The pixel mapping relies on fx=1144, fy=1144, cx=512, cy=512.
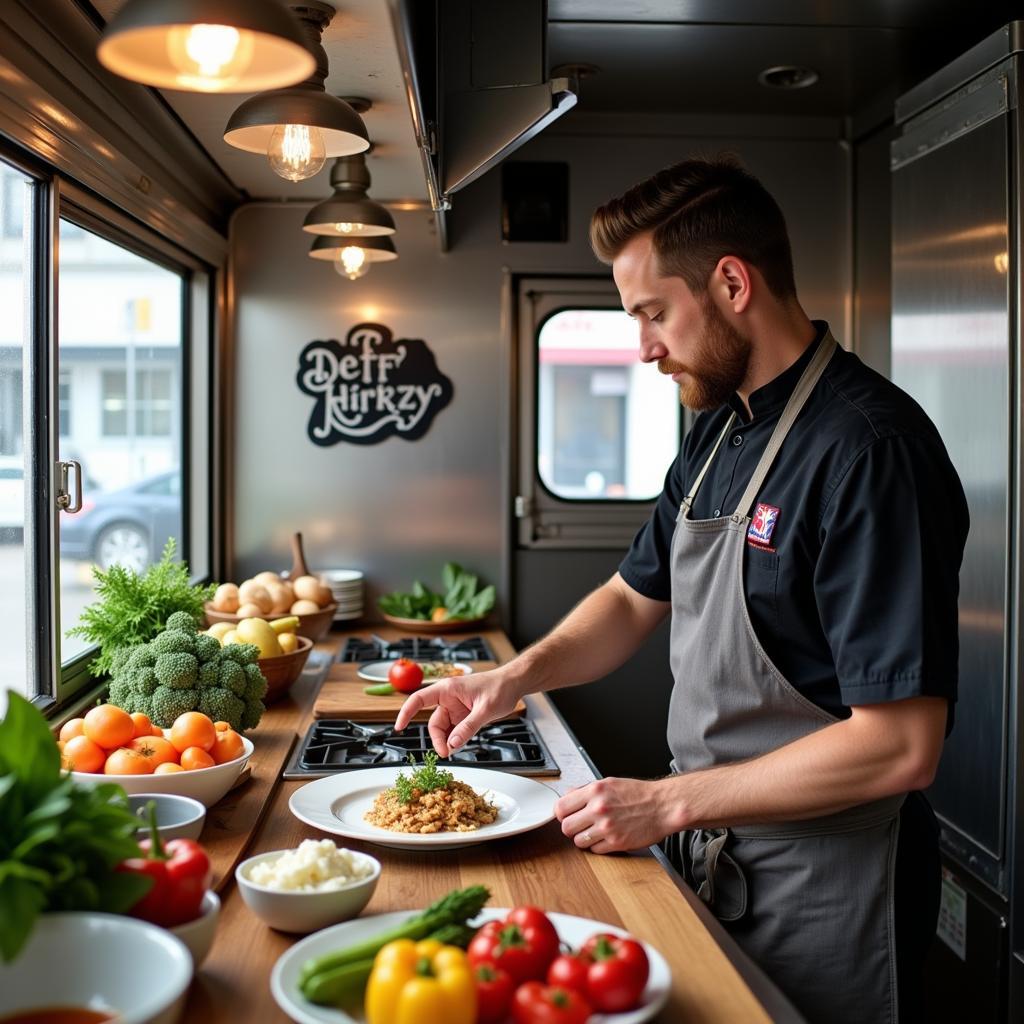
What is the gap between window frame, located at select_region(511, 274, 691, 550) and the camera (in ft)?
13.5

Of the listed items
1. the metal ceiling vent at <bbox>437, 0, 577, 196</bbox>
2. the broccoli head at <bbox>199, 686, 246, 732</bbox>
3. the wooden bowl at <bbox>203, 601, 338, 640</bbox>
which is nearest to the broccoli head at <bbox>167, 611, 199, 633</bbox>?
the broccoli head at <bbox>199, 686, 246, 732</bbox>

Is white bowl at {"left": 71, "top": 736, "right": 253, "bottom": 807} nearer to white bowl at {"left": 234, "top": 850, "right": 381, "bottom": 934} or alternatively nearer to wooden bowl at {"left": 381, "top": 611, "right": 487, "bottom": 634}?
white bowl at {"left": 234, "top": 850, "right": 381, "bottom": 934}

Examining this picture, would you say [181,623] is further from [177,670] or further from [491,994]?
[491,994]

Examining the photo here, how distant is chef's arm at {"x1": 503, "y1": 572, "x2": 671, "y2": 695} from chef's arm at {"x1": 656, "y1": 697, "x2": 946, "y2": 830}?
1.98 feet

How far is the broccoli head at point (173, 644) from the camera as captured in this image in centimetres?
216

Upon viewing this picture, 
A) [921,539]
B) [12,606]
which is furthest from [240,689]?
[921,539]

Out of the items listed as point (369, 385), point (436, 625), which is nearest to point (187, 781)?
point (436, 625)

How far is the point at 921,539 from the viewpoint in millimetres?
1579

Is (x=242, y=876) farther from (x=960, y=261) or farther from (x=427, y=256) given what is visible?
(x=427, y=256)

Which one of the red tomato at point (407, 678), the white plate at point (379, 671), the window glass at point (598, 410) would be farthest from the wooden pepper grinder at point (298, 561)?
the red tomato at point (407, 678)

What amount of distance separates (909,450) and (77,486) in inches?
68.2

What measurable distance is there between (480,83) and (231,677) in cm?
137

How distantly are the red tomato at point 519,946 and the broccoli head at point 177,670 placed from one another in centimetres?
109

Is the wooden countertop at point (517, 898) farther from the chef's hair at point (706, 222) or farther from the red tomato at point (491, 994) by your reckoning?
the chef's hair at point (706, 222)
